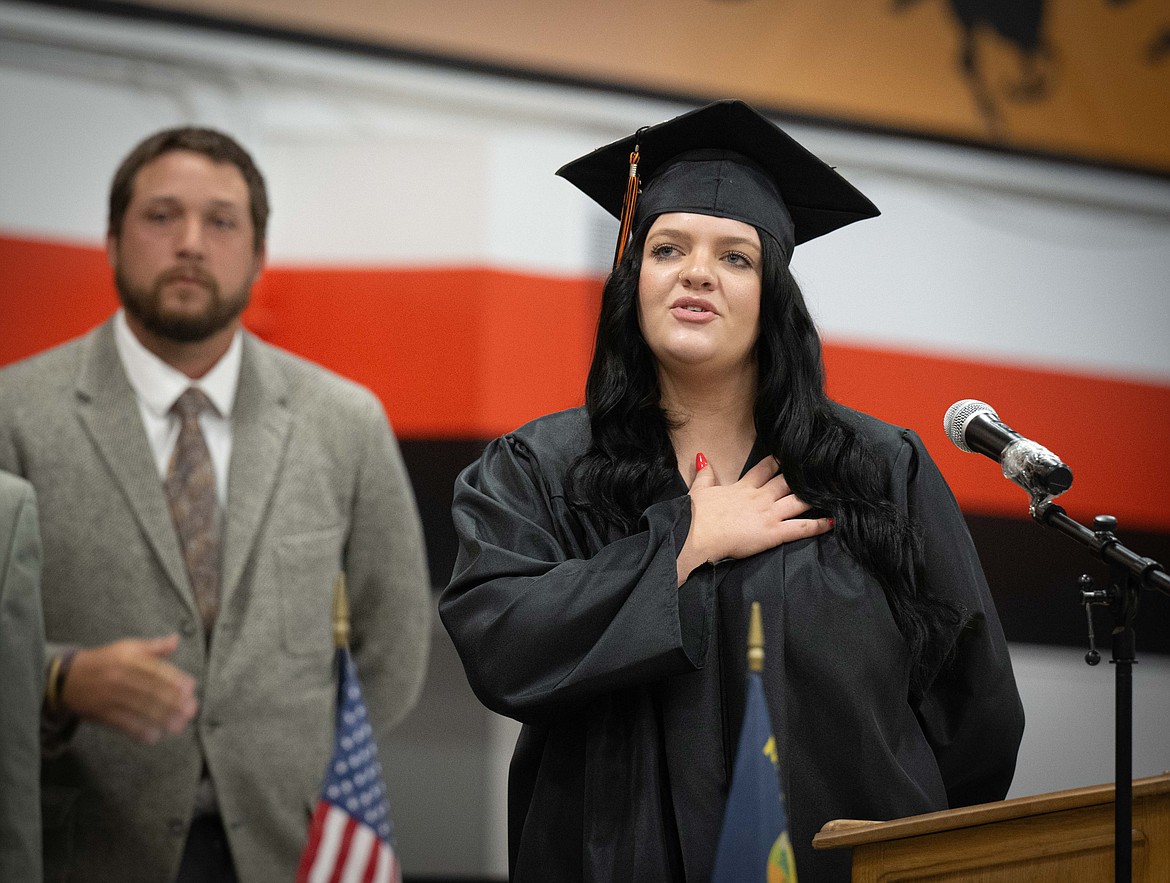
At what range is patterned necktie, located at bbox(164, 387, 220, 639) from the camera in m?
3.16

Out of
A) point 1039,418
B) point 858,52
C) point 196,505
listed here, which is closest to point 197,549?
point 196,505

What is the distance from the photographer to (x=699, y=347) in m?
2.26

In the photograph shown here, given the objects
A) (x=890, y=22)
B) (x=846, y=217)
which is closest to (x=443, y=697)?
(x=846, y=217)

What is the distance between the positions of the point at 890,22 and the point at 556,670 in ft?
9.90

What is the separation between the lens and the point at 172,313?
11.1ft

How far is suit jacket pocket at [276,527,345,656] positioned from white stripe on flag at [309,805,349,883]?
1385mm

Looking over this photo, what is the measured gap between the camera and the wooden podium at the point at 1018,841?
69.9 inches

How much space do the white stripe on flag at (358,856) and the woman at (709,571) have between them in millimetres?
278

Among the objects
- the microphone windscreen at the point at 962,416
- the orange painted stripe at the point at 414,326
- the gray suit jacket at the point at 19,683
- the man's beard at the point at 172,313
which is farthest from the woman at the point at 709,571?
the orange painted stripe at the point at 414,326

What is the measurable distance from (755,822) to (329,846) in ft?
1.87

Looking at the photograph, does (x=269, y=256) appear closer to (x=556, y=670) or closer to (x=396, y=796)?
(x=396, y=796)

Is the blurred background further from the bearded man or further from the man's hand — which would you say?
the man's hand

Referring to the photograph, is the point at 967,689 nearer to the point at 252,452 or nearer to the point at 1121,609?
the point at 1121,609

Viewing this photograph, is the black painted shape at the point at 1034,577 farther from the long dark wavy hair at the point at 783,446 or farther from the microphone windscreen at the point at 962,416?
the microphone windscreen at the point at 962,416
